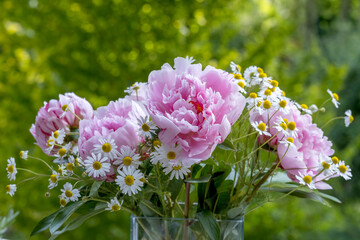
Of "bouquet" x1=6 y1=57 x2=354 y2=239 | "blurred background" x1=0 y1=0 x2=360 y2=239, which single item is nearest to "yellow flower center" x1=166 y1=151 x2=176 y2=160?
"bouquet" x1=6 y1=57 x2=354 y2=239

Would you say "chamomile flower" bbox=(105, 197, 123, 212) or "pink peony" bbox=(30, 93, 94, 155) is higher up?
"pink peony" bbox=(30, 93, 94, 155)

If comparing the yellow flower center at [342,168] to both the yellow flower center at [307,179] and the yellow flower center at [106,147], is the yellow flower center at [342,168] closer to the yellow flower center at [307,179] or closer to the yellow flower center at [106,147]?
the yellow flower center at [307,179]

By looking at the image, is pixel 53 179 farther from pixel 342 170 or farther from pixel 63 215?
pixel 342 170

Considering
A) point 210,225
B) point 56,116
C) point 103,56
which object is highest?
point 103,56

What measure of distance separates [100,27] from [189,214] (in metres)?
1.14

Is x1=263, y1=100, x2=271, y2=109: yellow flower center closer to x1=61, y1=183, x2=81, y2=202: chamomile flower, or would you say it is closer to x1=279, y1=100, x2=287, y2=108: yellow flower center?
x1=279, y1=100, x2=287, y2=108: yellow flower center

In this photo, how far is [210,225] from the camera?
1.45ft

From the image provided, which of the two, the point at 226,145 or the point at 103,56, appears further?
the point at 103,56

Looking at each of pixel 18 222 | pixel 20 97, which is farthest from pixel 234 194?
pixel 18 222

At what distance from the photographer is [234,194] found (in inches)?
20.0

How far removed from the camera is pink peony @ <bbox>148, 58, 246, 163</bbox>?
1.38ft

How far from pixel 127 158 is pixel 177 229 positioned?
3.9 inches

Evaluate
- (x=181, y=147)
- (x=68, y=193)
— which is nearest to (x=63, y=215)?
(x=68, y=193)

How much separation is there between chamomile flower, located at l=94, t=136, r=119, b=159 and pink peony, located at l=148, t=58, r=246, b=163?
43mm
